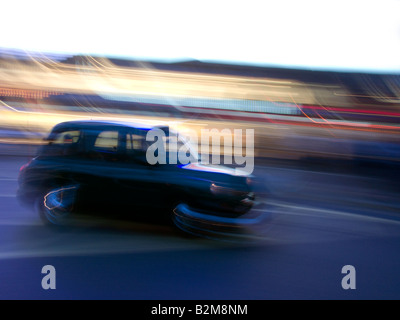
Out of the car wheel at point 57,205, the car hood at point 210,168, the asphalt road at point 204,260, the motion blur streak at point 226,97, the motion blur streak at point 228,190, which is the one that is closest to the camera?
the asphalt road at point 204,260

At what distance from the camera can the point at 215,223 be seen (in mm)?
4180

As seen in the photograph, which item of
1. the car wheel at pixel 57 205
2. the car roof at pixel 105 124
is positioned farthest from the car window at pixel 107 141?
the car wheel at pixel 57 205

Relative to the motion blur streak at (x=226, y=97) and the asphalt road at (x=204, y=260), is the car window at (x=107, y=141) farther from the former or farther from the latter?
the motion blur streak at (x=226, y=97)

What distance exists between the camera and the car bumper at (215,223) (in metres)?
4.18

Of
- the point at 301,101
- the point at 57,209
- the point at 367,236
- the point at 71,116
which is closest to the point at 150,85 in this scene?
A: the point at 71,116

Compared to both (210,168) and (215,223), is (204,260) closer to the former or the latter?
(215,223)

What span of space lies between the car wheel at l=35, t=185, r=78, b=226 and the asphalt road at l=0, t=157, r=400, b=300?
0.16 m

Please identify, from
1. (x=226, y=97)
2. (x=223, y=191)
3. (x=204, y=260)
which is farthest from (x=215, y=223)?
(x=226, y=97)

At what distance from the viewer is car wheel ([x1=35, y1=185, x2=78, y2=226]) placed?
457 centimetres

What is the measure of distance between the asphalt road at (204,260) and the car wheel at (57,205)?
0.16 meters

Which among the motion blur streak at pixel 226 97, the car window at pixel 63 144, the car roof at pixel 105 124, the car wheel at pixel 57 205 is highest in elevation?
the motion blur streak at pixel 226 97

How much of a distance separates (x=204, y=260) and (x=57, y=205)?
2.03 metres

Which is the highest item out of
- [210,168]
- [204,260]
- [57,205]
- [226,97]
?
[226,97]

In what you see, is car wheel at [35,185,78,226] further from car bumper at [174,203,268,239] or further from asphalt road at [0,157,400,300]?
car bumper at [174,203,268,239]
